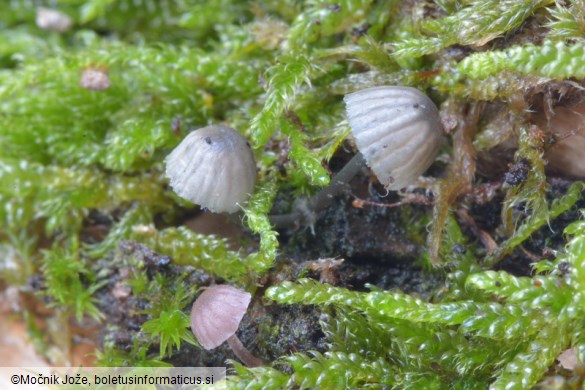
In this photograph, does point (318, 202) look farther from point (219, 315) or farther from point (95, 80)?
point (95, 80)

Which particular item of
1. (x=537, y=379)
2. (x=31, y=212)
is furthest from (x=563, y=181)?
(x=31, y=212)

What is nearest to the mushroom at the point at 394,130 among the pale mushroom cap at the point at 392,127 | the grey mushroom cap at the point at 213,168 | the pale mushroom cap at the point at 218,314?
the pale mushroom cap at the point at 392,127

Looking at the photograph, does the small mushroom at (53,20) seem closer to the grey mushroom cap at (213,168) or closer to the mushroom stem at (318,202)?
the grey mushroom cap at (213,168)

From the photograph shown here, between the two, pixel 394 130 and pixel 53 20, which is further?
pixel 53 20

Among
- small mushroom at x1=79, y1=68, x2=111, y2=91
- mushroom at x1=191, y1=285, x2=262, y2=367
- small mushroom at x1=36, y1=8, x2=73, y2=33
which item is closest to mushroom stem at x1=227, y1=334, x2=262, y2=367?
mushroom at x1=191, y1=285, x2=262, y2=367

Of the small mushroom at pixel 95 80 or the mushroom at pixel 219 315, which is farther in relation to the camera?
the small mushroom at pixel 95 80

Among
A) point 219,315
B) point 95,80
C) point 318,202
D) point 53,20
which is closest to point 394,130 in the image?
point 318,202
